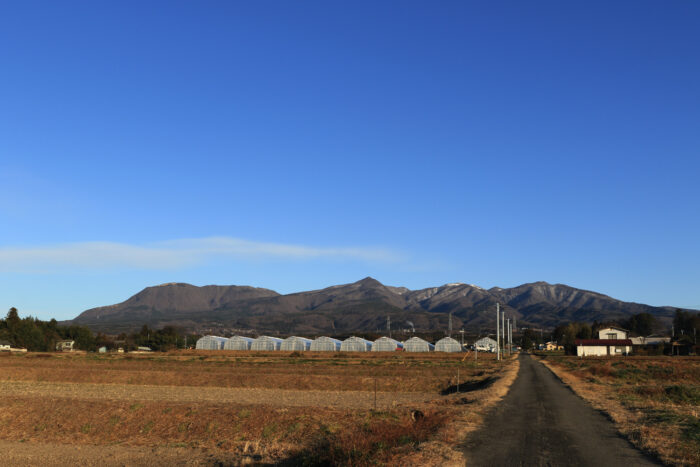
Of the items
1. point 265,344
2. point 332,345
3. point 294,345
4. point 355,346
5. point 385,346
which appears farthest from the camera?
point 265,344

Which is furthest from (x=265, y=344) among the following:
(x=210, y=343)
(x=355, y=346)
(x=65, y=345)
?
(x=65, y=345)

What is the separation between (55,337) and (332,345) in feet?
276

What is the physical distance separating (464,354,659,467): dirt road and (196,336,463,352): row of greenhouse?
398 feet

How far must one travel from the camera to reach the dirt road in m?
16.7

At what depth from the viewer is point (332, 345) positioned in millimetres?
153750

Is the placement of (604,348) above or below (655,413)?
below

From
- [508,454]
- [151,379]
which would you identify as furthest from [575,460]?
[151,379]

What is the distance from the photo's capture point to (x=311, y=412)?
96.6 feet

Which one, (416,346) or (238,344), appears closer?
(416,346)

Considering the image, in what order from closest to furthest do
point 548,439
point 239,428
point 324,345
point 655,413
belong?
point 548,439, point 655,413, point 239,428, point 324,345

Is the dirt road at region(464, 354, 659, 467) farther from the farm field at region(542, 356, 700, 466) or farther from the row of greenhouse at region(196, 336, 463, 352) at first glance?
the row of greenhouse at region(196, 336, 463, 352)

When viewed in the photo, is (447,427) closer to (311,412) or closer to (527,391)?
(311,412)

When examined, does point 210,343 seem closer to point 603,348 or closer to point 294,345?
point 294,345

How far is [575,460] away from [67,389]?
44.6 meters
